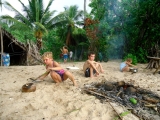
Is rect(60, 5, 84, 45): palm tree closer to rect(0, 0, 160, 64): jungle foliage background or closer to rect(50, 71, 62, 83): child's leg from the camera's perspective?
rect(0, 0, 160, 64): jungle foliage background

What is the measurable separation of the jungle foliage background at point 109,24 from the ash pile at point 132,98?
7664 millimetres

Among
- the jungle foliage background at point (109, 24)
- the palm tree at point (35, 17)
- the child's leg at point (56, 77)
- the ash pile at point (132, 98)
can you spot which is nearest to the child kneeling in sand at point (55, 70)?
the child's leg at point (56, 77)

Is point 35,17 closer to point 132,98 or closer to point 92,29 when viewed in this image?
point 92,29

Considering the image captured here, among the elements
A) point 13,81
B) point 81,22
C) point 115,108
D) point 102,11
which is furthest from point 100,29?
point 115,108

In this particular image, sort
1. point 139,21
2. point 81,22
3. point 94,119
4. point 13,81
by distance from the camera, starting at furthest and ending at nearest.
Answer: point 81,22 → point 139,21 → point 13,81 → point 94,119

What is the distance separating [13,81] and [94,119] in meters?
2.96

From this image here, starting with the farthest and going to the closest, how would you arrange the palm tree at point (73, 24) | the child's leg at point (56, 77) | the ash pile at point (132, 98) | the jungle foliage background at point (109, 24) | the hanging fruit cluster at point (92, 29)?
the palm tree at point (73, 24)
the hanging fruit cluster at point (92, 29)
the jungle foliage background at point (109, 24)
the child's leg at point (56, 77)
the ash pile at point (132, 98)

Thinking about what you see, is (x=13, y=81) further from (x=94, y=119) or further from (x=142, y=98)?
(x=142, y=98)

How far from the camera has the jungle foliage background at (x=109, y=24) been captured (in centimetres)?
1167

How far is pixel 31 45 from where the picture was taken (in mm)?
11133

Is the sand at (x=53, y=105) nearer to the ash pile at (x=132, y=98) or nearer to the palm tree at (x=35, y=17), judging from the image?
the ash pile at (x=132, y=98)

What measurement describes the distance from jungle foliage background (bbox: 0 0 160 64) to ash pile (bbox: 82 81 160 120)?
25.1 ft

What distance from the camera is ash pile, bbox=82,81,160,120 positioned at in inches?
123

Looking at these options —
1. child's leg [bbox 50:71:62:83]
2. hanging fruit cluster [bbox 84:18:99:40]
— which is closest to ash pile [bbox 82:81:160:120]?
child's leg [bbox 50:71:62:83]
